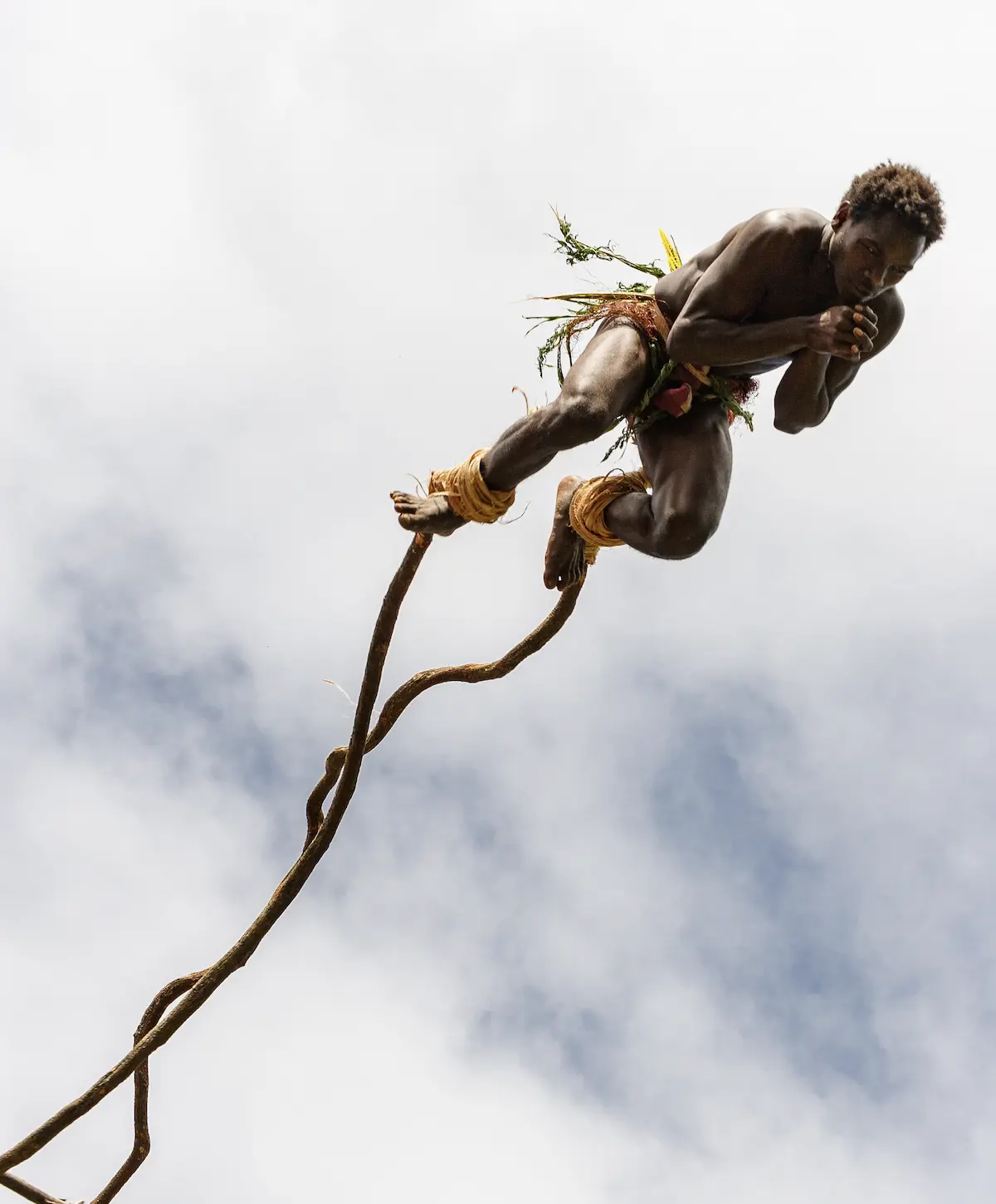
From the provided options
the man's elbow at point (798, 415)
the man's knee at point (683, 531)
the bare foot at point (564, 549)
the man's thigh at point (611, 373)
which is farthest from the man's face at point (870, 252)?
the bare foot at point (564, 549)

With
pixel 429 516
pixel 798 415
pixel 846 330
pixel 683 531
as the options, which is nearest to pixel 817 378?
pixel 798 415

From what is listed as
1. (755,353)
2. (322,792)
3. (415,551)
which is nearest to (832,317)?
(755,353)

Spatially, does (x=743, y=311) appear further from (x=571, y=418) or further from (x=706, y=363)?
(x=571, y=418)

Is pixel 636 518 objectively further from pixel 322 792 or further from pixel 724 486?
pixel 322 792

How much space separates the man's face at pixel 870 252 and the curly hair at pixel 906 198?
3 cm

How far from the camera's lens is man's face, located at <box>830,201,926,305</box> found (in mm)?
5662

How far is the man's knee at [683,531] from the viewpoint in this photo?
6488mm

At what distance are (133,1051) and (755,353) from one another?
4.52 metres

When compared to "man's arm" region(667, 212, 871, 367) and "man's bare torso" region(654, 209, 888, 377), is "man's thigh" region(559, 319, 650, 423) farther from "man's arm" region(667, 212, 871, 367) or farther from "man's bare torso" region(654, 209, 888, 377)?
"man's bare torso" region(654, 209, 888, 377)

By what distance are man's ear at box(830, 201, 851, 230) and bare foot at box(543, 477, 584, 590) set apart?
1791 millimetres

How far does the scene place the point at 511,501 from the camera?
22.2 feet

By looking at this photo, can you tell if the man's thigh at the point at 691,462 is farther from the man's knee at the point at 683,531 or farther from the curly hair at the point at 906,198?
the curly hair at the point at 906,198

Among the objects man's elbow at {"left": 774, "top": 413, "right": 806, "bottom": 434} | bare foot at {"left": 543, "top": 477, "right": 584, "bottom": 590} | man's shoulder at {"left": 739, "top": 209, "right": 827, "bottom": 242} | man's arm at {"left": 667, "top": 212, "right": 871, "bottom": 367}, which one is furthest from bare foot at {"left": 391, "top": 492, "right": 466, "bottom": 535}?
man's shoulder at {"left": 739, "top": 209, "right": 827, "bottom": 242}

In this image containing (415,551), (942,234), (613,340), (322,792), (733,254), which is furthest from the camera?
(322,792)
